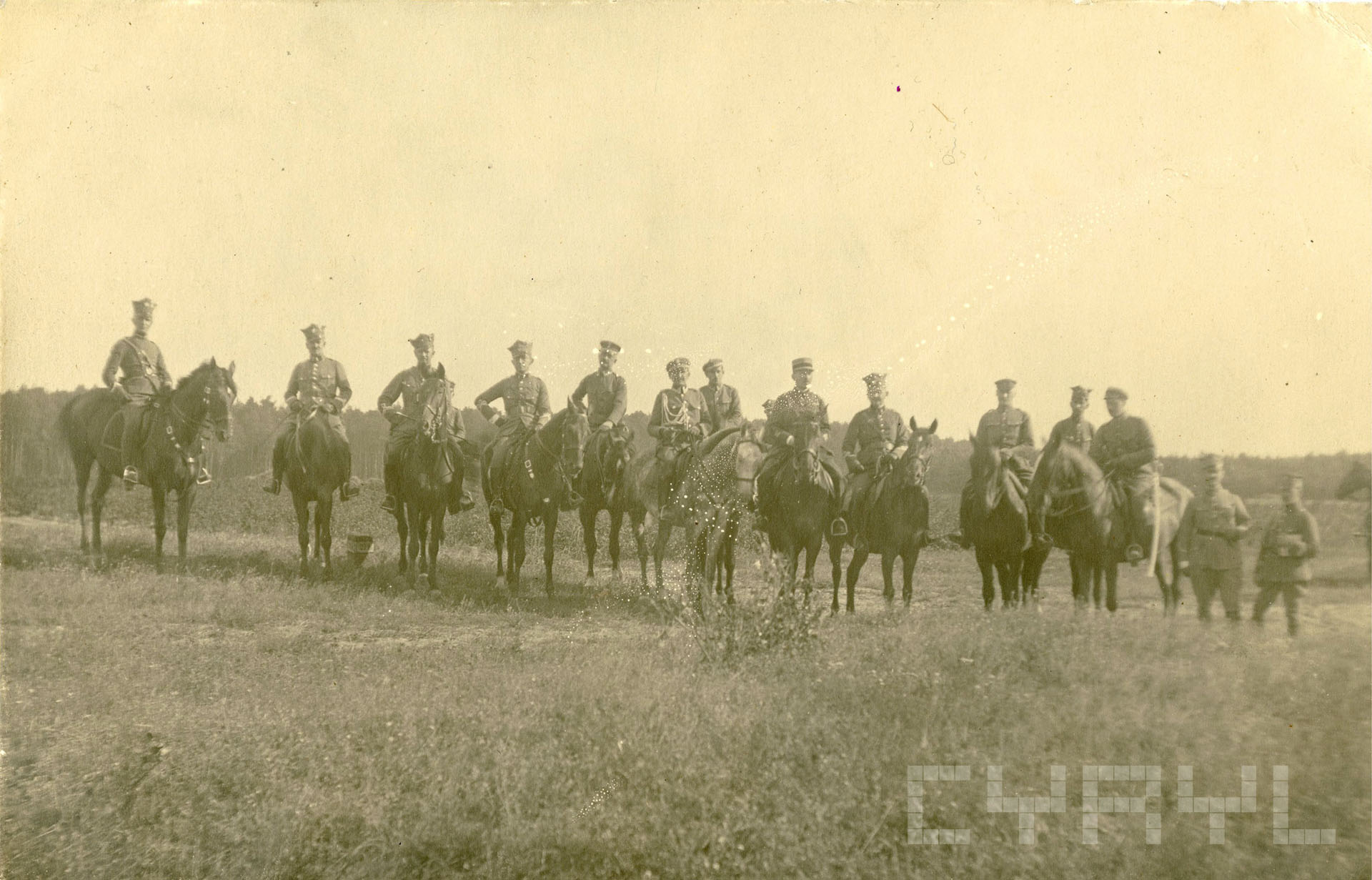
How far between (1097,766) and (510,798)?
390cm

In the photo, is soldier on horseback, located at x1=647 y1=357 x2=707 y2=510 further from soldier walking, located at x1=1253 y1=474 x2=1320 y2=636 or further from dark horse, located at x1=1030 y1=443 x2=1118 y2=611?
soldier walking, located at x1=1253 y1=474 x2=1320 y2=636

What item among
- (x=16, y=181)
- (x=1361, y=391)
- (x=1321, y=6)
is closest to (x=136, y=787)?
(x=16, y=181)

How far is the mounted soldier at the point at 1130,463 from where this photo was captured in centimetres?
655

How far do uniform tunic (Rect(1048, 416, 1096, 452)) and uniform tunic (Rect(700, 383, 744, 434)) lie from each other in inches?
109

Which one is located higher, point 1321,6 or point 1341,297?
point 1321,6

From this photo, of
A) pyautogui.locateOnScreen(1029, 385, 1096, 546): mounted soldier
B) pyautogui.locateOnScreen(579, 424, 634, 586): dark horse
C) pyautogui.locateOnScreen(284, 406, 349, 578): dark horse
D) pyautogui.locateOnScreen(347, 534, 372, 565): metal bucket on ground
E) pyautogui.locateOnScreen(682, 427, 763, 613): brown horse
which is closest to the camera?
pyautogui.locateOnScreen(1029, 385, 1096, 546): mounted soldier

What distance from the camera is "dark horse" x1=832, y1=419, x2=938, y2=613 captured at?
759 cm

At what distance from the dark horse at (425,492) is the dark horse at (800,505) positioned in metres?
3.56

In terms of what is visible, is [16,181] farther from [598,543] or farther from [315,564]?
[598,543]

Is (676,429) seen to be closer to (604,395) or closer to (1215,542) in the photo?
(604,395)

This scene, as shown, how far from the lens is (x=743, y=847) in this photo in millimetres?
4957

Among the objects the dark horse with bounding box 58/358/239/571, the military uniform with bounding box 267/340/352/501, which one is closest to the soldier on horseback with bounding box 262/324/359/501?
the military uniform with bounding box 267/340/352/501

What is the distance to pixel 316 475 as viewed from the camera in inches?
340

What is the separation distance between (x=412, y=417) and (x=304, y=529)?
5.37ft
